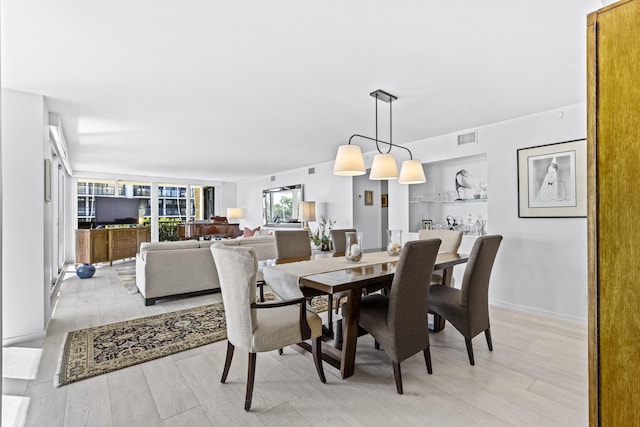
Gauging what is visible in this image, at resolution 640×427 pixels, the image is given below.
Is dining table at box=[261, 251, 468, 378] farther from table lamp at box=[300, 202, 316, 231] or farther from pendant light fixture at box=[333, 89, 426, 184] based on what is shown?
table lamp at box=[300, 202, 316, 231]

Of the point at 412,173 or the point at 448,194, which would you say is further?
the point at 448,194

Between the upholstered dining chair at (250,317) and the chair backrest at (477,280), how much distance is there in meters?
1.19

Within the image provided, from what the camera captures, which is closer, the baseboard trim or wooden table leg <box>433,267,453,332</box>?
wooden table leg <box>433,267,453,332</box>

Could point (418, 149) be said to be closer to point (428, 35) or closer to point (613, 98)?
point (428, 35)

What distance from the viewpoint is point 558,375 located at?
7.54 ft

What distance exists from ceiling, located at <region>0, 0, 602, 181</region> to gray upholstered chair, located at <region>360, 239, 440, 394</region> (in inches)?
55.1

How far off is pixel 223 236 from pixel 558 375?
7626 millimetres

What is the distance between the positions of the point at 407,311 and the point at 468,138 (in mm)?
3079

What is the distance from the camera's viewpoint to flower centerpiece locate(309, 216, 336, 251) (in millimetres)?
6165

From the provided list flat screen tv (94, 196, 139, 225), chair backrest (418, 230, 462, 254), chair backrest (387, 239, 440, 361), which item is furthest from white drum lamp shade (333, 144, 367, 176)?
flat screen tv (94, 196, 139, 225)

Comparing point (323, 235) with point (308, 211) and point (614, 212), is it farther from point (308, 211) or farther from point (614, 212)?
point (614, 212)

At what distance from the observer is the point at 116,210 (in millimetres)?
7910

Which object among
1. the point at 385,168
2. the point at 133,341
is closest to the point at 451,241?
the point at 385,168

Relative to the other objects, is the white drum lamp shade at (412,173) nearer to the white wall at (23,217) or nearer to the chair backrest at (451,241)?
the chair backrest at (451,241)
